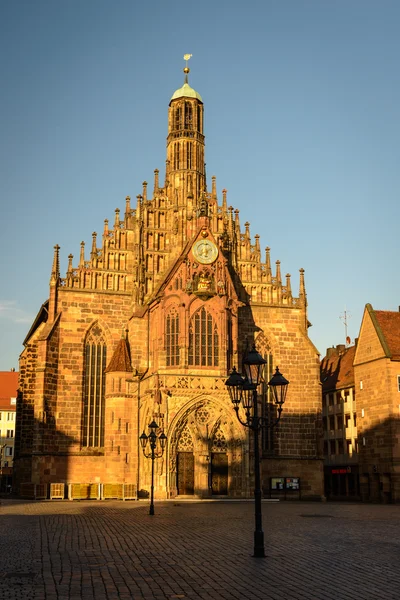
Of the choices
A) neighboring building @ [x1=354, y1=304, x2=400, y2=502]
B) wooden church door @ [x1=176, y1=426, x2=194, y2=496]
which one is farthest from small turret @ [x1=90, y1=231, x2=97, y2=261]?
neighboring building @ [x1=354, y1=304, x2=400, y2=502]

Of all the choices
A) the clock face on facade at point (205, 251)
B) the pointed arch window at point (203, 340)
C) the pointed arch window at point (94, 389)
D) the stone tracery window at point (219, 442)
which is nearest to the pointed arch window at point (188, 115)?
the clock face on facade at point (205, 251)

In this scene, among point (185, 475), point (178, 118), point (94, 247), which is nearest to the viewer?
point (185, 475)

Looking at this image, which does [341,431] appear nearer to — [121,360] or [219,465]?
[219,465]

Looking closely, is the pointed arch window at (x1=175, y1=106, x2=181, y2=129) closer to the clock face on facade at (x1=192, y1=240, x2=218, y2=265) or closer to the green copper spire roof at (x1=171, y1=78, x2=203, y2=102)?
the green copper spire roof at (x1=171, y1=78, x2=203, y2=102)

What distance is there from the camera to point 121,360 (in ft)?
175

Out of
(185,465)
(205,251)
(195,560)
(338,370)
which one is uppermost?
(205,251)

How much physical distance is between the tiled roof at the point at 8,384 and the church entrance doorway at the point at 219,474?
197 ft

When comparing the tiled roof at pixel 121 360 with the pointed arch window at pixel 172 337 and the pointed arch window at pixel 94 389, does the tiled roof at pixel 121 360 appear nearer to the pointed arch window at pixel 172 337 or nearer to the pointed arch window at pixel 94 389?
the pointed arch window at pixel 94 389

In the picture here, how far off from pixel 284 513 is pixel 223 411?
15.6m

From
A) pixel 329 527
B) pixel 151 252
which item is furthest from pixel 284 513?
pixel 151 252

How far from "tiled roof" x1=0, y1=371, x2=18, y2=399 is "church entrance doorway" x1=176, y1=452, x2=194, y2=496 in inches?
2345

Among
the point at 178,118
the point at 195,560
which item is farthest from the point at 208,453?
the point at 195,560

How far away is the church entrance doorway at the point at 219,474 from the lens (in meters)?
50.8

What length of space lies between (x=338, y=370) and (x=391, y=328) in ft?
48.2
